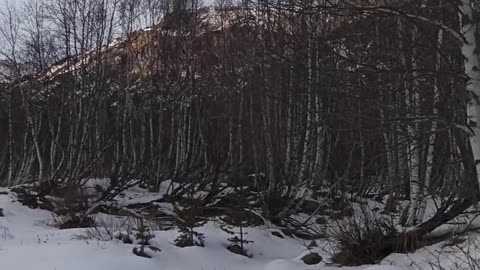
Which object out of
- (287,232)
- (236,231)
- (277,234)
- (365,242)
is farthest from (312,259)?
(287,232)

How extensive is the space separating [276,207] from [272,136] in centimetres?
213

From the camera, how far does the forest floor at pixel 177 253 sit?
8234mm

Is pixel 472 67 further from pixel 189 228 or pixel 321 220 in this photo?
pixel 321 220

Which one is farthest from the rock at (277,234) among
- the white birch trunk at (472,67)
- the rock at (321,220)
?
the white birch trunk at (472,67)

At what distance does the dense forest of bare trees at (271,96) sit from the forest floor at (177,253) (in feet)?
4.26

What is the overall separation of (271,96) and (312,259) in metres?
3.86

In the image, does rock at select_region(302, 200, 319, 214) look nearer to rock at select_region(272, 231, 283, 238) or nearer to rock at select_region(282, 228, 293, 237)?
rock at select_region(282, 228, 293, 237)

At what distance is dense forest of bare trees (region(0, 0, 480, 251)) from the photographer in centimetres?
808

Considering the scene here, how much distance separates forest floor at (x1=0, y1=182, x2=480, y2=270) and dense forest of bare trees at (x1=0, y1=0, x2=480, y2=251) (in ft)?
4.26

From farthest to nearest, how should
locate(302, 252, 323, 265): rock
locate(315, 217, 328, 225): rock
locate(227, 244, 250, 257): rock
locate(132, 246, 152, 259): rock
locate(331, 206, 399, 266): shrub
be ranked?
locate(315, 217, 328, 225): rock < locate(227, 244, 250, 257): rock < locate(302, 252, 323, 265): rock < locate(132, 246, 152, 259): rock < locate(331, 206, 399, 266): shrub

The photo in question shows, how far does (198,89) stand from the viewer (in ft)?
72.9

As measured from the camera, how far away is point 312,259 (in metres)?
9.69

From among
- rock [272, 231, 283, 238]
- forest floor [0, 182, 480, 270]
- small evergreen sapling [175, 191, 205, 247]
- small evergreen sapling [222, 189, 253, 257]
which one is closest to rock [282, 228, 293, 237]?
forest floor [0, 182, 480, 270]

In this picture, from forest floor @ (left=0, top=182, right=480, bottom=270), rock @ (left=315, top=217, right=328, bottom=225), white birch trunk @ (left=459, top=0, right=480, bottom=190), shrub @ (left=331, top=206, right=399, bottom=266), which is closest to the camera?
white birch trunk @ (left=459, top=0, right=480, bottom=190)
